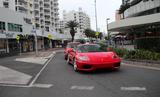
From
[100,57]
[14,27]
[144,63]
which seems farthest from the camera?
[14,27]

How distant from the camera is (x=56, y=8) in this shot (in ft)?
390

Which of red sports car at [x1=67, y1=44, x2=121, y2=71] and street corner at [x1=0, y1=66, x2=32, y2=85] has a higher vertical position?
red sports car at [x1=67, y1=44, x2=121, y2=71]

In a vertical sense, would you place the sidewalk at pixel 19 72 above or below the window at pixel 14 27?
below

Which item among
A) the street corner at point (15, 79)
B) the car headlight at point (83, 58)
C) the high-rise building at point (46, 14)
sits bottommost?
the street corner at point (15, 79)

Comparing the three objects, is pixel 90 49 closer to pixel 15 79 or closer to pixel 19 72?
pixel 15 79

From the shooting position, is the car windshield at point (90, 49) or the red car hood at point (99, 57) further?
the car windshield at point (90, 49)

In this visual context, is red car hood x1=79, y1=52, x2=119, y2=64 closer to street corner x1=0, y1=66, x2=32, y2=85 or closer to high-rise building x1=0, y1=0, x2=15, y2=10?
street corner x1=0, y1=66, x2=32, y2=85

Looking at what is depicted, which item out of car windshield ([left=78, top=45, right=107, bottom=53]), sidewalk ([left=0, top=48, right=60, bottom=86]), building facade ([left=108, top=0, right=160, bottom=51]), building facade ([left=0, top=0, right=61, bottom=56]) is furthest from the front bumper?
building facade ([left=0, top=0, right=61, bottom=56])

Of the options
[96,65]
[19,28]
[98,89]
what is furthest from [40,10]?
[98,89]

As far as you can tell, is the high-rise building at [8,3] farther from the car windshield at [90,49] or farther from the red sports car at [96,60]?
the red sports car at [96,60]

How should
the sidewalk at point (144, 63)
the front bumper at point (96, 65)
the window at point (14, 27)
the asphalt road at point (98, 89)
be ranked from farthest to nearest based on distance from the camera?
the window at point (14, 27) < the sidewalk at point (144, 63) < the front bumper at point (96, 65) < the asphalt road at point (98, 89)

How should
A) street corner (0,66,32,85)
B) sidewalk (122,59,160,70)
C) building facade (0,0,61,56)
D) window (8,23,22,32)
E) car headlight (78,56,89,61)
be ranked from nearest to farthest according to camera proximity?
street corner (0,66,32,85), car headlight (78,56,89,61), sidewalk (122,59,160,70), building facade (0,0,61,56), window (8,23,22,32)

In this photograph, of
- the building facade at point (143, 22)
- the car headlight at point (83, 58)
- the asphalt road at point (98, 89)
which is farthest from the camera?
the building facade at point (143, 22)

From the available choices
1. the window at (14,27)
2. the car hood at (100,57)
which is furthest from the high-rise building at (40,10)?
the car hood at (100,57)
